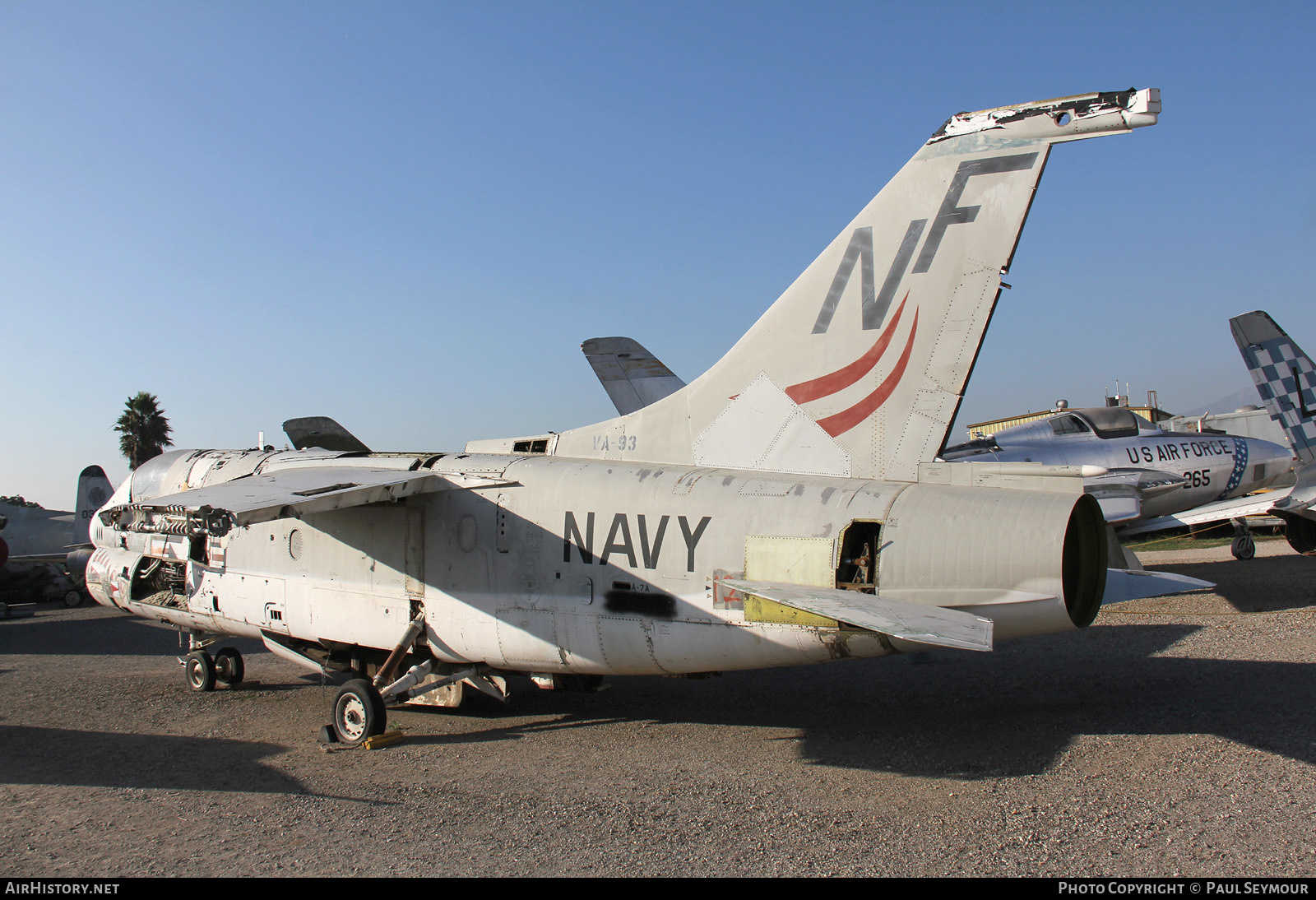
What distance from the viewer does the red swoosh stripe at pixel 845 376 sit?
6711 mm

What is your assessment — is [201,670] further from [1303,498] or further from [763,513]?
[1303,498]

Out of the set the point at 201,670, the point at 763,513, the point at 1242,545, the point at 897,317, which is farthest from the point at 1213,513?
the point at 201,670

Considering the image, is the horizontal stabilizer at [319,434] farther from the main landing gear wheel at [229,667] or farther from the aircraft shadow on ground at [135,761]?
the aircraft shadow on ground at [135,761]

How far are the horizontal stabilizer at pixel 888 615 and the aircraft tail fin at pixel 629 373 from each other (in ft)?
37.4

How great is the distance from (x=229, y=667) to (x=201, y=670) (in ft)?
1.05

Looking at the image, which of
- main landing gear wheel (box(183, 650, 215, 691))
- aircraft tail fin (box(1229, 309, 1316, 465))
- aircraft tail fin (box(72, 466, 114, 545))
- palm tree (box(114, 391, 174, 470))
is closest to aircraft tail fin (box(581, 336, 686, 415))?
main landing gear wheel (box(183, 650, 215, 691))

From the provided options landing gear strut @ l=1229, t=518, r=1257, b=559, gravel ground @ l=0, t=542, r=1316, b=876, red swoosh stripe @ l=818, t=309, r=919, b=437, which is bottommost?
gravel ground @ l=0, t=542, r=1316, b=876

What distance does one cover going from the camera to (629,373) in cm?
1714

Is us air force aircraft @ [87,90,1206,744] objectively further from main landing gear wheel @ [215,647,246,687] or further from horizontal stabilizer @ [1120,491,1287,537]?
horizontal stabilizer @ [1120,491,1287,537]

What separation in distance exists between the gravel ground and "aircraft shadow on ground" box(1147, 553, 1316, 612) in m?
3.88

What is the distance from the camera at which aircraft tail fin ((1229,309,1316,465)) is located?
59.0 feet

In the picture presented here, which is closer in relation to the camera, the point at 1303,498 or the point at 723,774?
the point at 723,774
